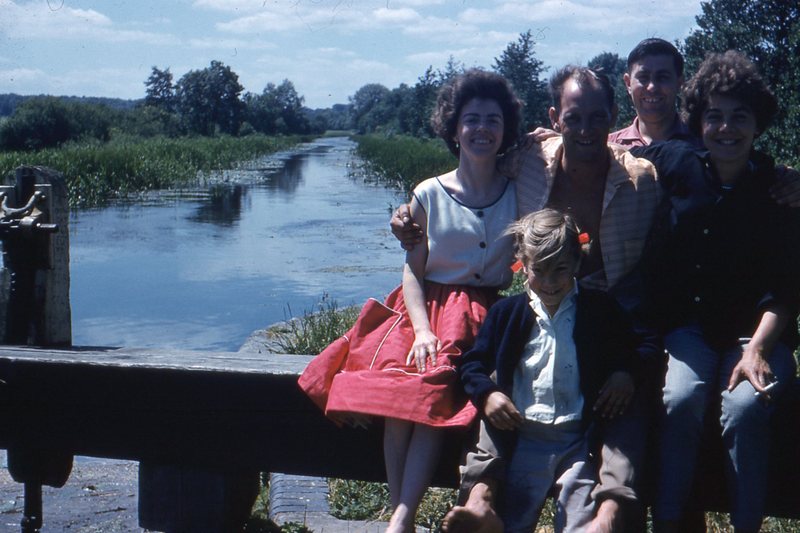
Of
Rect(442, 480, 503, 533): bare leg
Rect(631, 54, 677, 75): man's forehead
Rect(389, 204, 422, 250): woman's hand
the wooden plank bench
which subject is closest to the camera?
Rect(442, 480, 503, 533): bare leg

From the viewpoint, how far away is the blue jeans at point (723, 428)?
2.67m

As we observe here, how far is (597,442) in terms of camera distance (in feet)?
9.04

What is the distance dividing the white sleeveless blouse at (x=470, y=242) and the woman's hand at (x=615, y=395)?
0.64 metres

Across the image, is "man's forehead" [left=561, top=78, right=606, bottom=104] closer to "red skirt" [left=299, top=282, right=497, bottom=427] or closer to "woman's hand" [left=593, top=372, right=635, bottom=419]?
"red skirt" [left=299, top=282, right=497, bottom=427]

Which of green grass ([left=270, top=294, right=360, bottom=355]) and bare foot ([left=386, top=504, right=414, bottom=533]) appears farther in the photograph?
green grass ([left=270, top=294, right=360, bottom=355])

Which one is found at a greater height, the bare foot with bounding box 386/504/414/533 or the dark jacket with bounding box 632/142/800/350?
the dark jacket with bounding box 632/142/800/350

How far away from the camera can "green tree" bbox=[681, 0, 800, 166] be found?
10477 mm

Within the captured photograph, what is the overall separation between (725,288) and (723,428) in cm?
44

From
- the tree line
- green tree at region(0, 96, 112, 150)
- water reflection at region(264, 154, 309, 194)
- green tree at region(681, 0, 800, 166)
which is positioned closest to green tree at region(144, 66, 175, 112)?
the tree line

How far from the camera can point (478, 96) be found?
11.1 ft

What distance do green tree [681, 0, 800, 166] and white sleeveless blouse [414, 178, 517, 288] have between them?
763 cm

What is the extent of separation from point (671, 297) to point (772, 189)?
0.43 m

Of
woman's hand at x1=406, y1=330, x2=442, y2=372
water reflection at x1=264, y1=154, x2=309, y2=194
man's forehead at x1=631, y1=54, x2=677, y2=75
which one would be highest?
man's forehead at x1=631, y1=54, x2=677, y2=75

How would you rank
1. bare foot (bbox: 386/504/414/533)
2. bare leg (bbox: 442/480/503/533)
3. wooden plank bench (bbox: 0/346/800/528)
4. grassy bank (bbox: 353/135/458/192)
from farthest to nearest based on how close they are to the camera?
grassy bank (bbox: 353/135/458/192) → wooden plank bench (bbox: 0/346/800/528) → bare foot (bbox: 386/504/414/533) → bare leg (bbox: 442/480/503/533)
